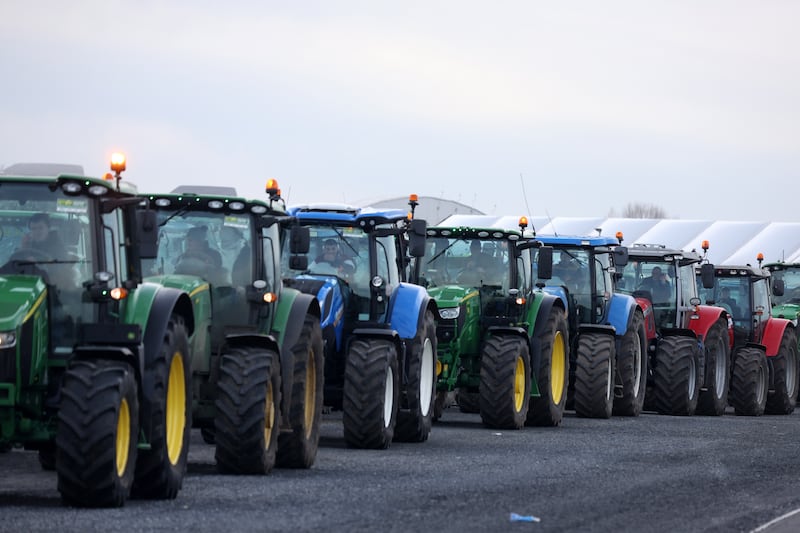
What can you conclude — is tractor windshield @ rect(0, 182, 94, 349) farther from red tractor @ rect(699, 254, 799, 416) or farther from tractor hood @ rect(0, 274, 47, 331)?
red tractor @ rect(699, 254, 799, 416)

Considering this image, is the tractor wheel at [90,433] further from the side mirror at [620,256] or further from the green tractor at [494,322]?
the side mirror at [620,256]

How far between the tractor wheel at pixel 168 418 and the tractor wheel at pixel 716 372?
15245mm

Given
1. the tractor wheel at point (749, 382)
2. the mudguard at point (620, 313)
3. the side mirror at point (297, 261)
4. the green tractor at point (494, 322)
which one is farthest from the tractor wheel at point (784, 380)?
the side mirror at point (297, 261)

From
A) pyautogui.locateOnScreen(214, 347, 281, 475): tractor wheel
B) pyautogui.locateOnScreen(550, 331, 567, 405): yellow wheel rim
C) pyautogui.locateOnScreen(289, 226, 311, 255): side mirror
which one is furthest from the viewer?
pyautogui.locateOnScreen(550, 331, 567, 405): yellow wheel rim

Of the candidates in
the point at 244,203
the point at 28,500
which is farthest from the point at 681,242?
the point at 28,500

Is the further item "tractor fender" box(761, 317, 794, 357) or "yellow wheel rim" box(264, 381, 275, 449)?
"tractor fender" box(761, 317, 794, 357)

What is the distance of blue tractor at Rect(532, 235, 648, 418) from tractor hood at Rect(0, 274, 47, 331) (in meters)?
12.5

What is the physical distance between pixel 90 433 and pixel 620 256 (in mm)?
14234

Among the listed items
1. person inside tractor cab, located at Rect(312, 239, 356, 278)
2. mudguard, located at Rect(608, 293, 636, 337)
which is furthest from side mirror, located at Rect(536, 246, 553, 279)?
person inside tractor cab, located at Rect(312, 239, 356, 278)

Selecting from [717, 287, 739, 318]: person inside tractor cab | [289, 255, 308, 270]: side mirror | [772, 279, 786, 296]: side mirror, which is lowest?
[717, 287, 739, 318]: person inside tractor cab

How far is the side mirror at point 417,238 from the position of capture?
55.7 feet

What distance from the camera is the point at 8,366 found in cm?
1039

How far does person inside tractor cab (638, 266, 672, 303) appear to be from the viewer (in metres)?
25.7

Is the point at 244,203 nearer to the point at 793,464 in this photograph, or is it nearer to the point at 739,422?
the point at 793,464
